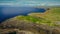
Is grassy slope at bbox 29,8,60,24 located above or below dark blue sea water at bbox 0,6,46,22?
below

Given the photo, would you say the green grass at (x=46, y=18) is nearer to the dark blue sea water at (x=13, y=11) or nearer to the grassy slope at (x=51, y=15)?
the grassy slope at (x=51, y=15)

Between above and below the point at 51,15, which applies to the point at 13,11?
above

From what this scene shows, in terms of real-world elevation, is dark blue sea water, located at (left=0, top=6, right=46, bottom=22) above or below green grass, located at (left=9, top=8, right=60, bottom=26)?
above

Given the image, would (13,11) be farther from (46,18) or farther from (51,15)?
(51,15)

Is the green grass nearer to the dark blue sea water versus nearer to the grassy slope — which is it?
the grassy slope

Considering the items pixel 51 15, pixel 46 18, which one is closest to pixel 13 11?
pixel 46 18

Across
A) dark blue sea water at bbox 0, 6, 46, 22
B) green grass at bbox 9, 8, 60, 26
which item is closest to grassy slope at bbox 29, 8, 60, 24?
green grass at bbox 9, 8, 60, 26

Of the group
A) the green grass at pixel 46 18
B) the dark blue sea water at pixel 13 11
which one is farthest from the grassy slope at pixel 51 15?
the dark blue sea water at pixel 13 11

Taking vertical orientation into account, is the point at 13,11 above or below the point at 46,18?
above

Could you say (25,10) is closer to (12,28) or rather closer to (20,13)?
(20,13)
